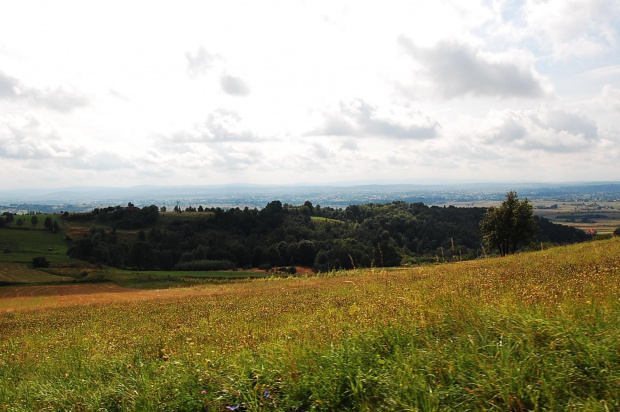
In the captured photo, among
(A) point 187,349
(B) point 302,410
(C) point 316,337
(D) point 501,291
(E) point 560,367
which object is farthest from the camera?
(D) point 501,291

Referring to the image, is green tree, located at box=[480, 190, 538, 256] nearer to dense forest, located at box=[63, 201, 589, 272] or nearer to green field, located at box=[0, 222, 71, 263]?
dense forest, located at box=[63, 201, 589, 272]

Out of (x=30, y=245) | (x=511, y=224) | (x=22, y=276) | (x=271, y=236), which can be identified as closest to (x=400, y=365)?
(x=511, y=224)

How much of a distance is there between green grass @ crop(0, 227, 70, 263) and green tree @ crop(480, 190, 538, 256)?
92261 millimetres

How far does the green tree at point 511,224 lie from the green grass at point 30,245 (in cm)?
9226

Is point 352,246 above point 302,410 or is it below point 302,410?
below

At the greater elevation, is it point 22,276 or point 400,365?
point 400,365

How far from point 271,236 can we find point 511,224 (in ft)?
307

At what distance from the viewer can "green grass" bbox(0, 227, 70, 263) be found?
89.7 metres

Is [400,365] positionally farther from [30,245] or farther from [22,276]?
[30,245]

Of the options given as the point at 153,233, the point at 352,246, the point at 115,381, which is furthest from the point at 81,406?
the point at 153,233

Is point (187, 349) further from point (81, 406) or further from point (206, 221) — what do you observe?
point (206, 221)

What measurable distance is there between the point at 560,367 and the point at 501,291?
326 cm

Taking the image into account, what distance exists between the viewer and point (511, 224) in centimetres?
4716

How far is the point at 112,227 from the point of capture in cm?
13625
